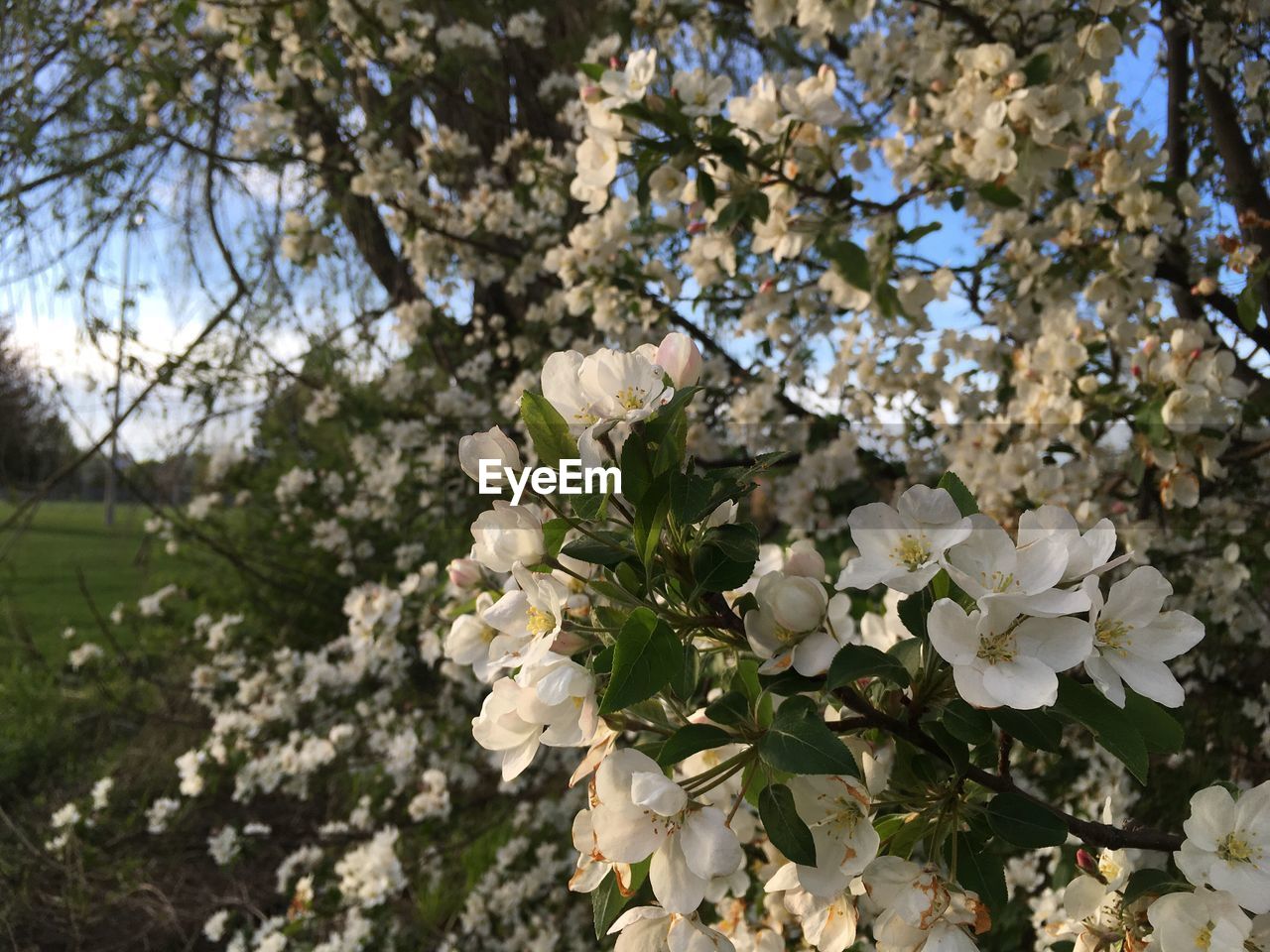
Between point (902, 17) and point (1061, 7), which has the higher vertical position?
point (902, 17)

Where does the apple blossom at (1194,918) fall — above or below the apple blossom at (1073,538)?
below

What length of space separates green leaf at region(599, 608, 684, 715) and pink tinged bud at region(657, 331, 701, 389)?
0.20 meters

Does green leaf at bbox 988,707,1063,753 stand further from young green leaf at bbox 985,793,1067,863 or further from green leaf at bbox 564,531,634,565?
green leaf at bbox 564,531,634,565

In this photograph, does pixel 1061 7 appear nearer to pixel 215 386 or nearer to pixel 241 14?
pixel 241 14

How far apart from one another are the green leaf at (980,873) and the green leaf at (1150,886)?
0.27 ft

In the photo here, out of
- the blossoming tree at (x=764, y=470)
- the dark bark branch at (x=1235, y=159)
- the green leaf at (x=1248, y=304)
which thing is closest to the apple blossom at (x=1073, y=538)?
the blossoming tree at (x=764, y=470)

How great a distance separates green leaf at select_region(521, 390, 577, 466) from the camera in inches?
24.0

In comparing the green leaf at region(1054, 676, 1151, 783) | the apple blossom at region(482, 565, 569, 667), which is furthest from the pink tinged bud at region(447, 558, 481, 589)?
the green leaf at region(1054, 676, 1151, 783)

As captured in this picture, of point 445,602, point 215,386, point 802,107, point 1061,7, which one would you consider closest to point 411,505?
point 215,386

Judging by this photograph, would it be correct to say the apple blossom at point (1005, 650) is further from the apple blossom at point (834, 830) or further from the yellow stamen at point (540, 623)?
the yellow stamen at point (540, 623)

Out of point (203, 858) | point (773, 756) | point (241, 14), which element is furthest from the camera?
point (203, 858)

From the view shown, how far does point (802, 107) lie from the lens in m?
1.37

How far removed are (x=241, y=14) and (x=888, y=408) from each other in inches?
87.2

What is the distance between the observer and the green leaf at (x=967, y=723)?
551 millimetres
